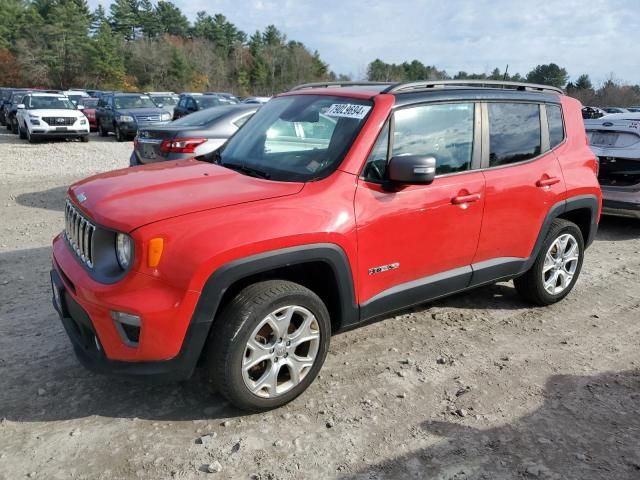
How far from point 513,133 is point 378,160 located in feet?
4.65

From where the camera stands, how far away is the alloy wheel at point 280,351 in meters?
2.85

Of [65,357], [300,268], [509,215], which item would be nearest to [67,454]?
[65,357]

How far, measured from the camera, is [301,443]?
275cm

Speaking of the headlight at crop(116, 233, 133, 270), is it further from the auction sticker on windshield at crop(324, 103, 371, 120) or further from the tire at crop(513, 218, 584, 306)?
the tire at crop(513, 218, 584, 306)

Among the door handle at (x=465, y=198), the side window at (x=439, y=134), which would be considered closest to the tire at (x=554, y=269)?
the door handle at (x=465, y=198)

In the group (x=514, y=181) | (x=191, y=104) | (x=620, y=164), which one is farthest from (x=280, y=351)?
(x=191, y=104)

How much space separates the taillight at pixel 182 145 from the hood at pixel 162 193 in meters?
3.71

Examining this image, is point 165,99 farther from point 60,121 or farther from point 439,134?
point 439,134

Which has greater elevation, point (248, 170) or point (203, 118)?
point (203, 118)

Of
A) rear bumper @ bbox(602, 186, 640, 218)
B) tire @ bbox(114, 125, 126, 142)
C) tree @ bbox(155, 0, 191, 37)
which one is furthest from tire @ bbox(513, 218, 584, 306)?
tree @ bbox(155, 0, 191, 37)

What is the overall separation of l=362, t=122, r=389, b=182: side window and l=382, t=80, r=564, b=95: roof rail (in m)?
0.38

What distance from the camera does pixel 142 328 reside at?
254 centimetres

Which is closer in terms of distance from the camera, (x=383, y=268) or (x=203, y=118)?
(x=383, y=268)

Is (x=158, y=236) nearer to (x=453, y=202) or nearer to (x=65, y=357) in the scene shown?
(x=65, y=357)
